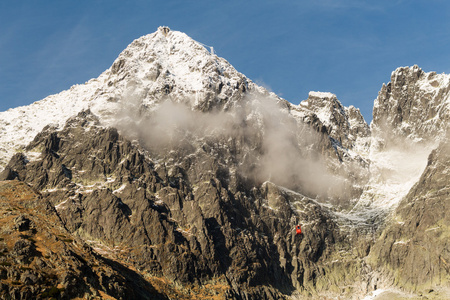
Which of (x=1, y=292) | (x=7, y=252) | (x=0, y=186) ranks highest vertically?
(x=0, y=186)

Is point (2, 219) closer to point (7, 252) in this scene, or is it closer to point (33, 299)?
point (7, 252)

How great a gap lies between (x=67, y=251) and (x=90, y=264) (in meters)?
16.8

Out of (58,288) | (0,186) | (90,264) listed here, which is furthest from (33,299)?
(0,186)

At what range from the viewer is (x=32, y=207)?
18825cm

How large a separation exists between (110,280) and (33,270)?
38.7m

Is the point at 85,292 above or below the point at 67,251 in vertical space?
below

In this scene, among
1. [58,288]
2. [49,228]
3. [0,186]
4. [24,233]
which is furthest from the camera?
[0,186]

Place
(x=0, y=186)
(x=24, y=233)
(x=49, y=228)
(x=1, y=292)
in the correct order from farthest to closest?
(x=0, y=186), (x=49, y=228), (x=24, y=233), (x=1, y=292)

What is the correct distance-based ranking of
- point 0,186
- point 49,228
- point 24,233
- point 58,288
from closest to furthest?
point 58,288
point 24,233
point 49,228
point 0,186

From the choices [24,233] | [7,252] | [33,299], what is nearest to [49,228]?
[24,233]

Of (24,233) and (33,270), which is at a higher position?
(24,233)

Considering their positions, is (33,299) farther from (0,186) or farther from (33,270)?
(0,186)

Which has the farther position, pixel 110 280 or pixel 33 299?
pixel 110 280

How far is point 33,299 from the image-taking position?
148 metres
